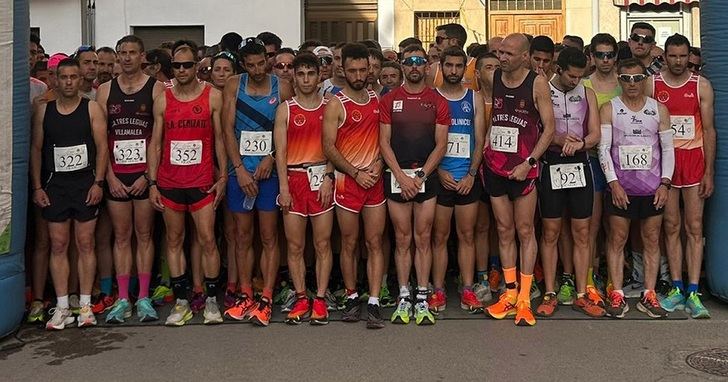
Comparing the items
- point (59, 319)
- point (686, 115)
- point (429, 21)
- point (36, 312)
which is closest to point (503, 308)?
point (686, 115)

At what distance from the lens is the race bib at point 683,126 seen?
5.72 m

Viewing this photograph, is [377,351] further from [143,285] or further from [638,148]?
[638,148]

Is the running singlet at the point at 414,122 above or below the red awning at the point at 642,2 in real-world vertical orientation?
below

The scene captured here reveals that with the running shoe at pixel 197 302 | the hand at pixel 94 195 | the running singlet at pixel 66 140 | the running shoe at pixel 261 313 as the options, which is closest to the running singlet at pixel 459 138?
the running shoe at pixel 261 313

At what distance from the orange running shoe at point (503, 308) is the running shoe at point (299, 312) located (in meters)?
1.38

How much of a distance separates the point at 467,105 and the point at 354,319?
71.7 inches

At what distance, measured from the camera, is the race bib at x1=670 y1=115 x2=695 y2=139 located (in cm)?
572

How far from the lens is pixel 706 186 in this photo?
5746mm

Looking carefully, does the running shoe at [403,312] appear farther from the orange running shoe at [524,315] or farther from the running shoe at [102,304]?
the running shoe at [102,304]

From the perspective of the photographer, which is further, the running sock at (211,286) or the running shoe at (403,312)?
the running sock at (211,286)

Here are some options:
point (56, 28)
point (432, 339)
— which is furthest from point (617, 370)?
point (56, 28)

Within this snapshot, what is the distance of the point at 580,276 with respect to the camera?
5.80 metres

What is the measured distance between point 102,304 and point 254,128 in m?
1.90

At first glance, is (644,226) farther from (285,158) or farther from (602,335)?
(285,158)
